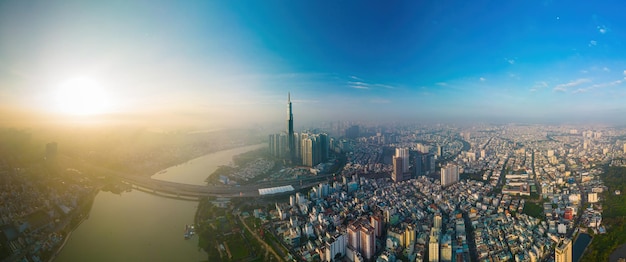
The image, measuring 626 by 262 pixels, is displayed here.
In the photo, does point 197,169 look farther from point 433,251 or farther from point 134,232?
point 433,251

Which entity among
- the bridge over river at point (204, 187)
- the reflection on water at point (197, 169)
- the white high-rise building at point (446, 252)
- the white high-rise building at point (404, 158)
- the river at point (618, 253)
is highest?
the white high-rise building at point (404, 158)

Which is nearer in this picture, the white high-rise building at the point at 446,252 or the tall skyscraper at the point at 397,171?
the white high-rise building at the point at 446,252

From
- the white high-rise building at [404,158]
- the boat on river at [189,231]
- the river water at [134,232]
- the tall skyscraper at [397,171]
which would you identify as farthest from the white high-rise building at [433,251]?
the white high-rise building at [404,158]

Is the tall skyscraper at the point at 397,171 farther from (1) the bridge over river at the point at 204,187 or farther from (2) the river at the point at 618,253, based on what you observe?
(2) the river at the point at 618,253

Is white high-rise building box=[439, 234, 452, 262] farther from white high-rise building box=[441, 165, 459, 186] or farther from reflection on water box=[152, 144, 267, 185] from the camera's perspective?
reflection on water box=[152, 144, 267, 185]

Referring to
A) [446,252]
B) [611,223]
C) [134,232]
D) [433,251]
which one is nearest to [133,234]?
[134,232]

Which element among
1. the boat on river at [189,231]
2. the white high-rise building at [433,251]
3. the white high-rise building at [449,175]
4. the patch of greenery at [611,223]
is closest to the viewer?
the white high-rise building at [433,251]

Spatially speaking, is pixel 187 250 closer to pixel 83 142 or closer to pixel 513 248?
pixel 83 142
